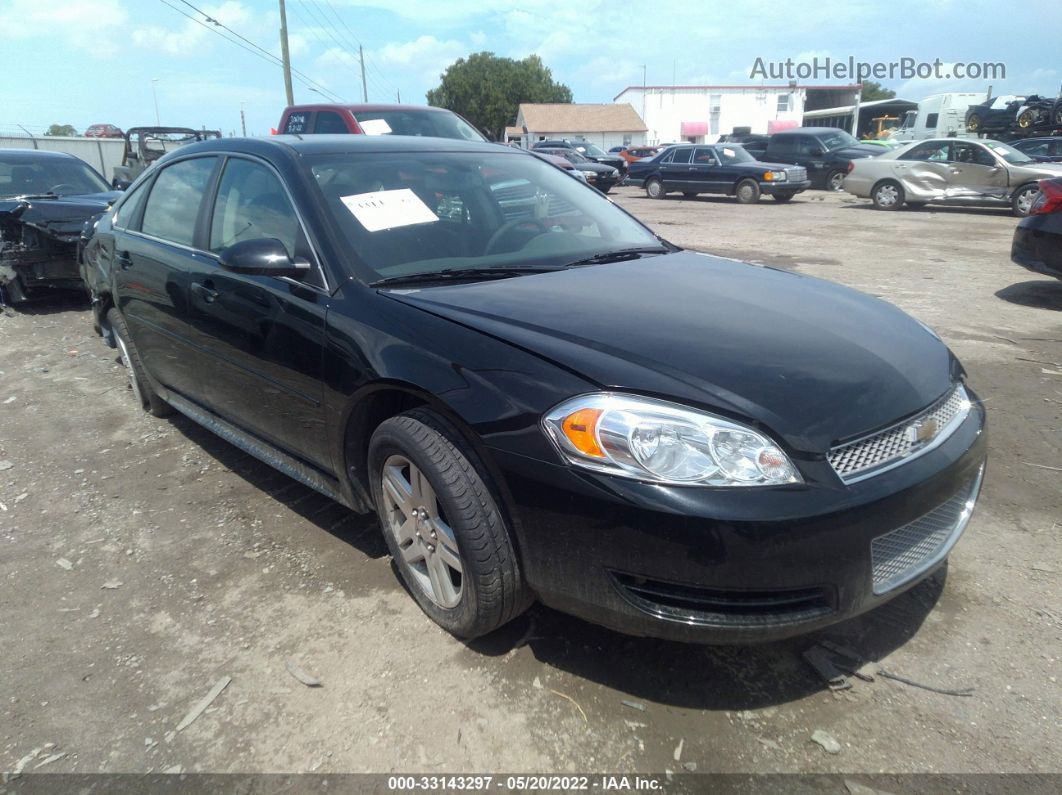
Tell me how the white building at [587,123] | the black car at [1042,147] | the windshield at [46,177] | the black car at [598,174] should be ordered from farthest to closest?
the white building at [587,123]
the black car at [598,174]
the black car at [1042,147]
the windshield at [46,177]

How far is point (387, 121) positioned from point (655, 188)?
1345 centimetres

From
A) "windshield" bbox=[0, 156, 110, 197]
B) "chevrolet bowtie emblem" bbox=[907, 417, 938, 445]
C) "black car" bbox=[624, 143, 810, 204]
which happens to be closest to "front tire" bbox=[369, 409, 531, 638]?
"chevrolet bowtie emblem" bbox=[907, 417, 938, 445]

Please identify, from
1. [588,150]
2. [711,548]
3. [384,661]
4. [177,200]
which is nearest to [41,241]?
[177,200]

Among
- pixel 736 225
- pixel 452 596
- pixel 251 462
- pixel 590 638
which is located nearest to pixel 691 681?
pixel 590 638

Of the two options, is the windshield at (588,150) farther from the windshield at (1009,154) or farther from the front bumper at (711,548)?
the front bumper at (711,548)

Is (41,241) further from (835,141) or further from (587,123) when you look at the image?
(587,123)

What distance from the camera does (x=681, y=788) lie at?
1989mm

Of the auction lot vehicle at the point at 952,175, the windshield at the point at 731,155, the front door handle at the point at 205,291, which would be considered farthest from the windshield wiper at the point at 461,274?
the windshield at the point at 731,155

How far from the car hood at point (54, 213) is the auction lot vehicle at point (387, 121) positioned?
8.08 feet

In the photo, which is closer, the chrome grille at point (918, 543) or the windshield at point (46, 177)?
the chrome grille at point (918, 543)

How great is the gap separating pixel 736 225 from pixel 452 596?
43.3 ft

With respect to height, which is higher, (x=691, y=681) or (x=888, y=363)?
(x=888, y=363)

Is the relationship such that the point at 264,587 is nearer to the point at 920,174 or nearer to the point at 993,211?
the point at 920,174

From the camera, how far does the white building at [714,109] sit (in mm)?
66000
